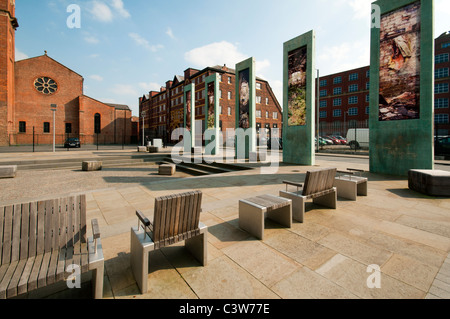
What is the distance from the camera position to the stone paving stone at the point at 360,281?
8.35 ft

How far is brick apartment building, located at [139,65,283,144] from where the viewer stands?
44.9 metres

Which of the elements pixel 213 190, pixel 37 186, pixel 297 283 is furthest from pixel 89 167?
pixel 297 283

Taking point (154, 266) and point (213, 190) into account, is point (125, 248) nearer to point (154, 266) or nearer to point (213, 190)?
point (154, 266)

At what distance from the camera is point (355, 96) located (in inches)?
2272

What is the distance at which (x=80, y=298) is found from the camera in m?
2.55

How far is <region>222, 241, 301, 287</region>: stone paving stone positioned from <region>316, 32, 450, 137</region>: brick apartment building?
45.0 metres

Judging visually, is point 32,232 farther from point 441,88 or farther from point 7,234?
point 441,88

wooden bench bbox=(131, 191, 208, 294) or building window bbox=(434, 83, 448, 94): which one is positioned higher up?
building window bbox=(434, 83, 448, 94)

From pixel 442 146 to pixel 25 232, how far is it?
85.3 ft

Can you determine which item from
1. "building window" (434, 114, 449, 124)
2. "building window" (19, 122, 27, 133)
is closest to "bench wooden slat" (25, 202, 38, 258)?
"building window" (19, 122, 27, 133)

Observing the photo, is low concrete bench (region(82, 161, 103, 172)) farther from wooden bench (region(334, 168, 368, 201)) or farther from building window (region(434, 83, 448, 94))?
building window (region(434, 83, 448, 94))

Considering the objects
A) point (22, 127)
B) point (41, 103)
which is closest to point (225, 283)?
point (22, 127)

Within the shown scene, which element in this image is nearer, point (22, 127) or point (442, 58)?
point (22, 127)
